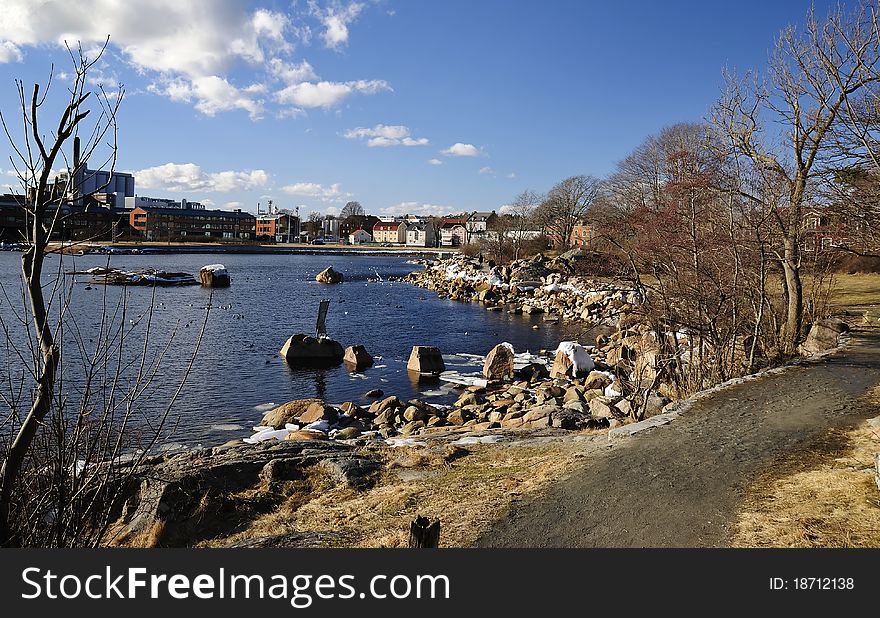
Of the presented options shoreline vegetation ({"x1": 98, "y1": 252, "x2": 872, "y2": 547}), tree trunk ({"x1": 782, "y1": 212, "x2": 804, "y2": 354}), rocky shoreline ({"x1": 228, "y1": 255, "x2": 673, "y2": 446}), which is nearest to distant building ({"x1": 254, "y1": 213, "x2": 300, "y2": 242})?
rocky shoreline ({"x1": 228, "y1": 255, "x2": 673, "y2": 446})

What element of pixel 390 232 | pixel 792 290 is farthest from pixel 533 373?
pixel 390 232

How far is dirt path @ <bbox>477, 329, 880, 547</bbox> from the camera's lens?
22.0 ft

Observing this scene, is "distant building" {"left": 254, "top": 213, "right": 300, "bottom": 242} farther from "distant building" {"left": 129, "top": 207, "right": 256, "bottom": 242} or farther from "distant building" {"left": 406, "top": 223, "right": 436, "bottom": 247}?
"distant building" {"left": 406, "top": 223, "right": 436, "bottom": 247}

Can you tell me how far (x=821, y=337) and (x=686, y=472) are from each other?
453 inches

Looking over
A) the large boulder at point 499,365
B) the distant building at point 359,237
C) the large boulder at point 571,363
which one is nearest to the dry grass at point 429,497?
the large boulder at point 571,363

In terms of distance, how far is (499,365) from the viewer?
21.9 meters

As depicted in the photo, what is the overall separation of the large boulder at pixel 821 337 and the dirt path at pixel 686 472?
12.6ft

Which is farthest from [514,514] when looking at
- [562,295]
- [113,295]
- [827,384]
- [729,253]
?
[113,295]

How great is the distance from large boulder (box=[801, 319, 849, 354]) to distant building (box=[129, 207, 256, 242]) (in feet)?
394

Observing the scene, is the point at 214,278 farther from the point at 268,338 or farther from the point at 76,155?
the point at 76,155

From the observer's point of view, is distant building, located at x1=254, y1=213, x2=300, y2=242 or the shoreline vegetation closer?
the shoreline vegetation

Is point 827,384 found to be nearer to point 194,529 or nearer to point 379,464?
point 379,464

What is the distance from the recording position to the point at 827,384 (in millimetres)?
12820

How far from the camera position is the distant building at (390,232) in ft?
548
